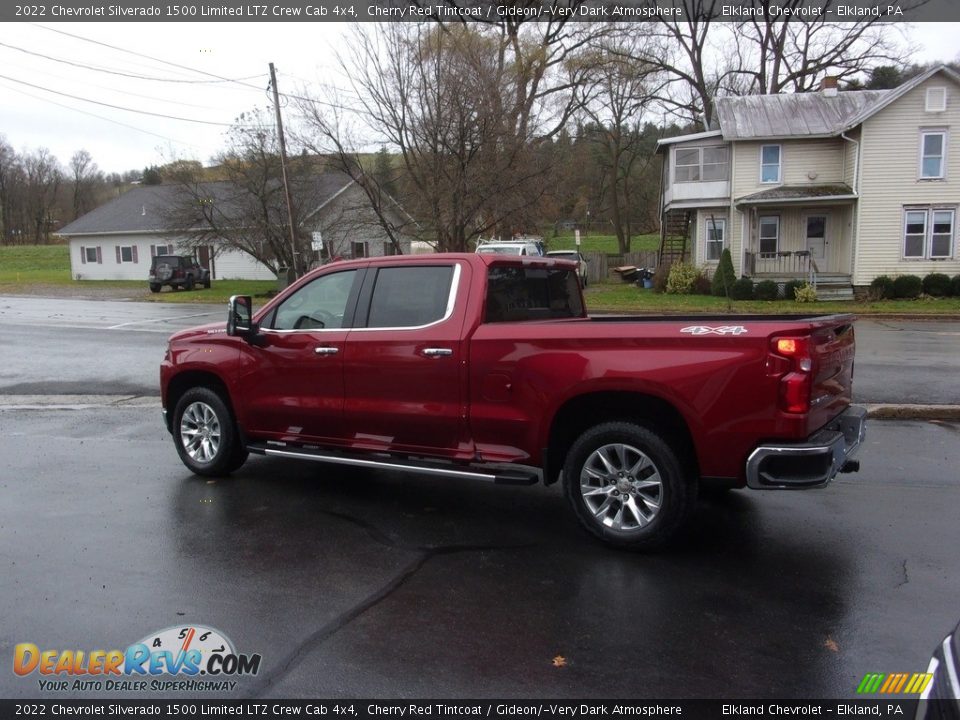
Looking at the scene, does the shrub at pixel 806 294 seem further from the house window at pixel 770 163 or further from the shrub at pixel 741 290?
the house window at pixel 770 163

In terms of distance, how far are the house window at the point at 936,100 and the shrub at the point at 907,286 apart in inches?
252

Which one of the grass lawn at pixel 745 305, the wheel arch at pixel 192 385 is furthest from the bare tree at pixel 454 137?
the wheel arch at pixel 192 385

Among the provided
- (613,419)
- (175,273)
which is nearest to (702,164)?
(175,273)

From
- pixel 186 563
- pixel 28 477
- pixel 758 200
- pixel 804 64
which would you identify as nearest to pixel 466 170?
pixel 758 200

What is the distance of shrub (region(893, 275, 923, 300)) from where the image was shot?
2817 cm

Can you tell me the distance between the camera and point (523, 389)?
5262 mm

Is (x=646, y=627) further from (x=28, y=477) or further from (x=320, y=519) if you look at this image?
(x=28, y=477)

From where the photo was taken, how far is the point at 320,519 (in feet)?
19.2

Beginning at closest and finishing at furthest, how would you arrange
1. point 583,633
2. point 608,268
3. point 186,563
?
point 583,633, point 186,563, point 608,268

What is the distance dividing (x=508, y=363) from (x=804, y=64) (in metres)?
44.7

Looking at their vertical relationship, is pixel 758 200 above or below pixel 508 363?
above

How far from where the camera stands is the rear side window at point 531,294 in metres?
5.80

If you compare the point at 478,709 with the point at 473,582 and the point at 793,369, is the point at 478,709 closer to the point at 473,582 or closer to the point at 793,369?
the point at 473,582

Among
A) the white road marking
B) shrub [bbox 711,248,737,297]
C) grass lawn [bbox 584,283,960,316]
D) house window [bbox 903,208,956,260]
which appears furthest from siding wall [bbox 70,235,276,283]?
house window [bbox 903,208,956,260]
